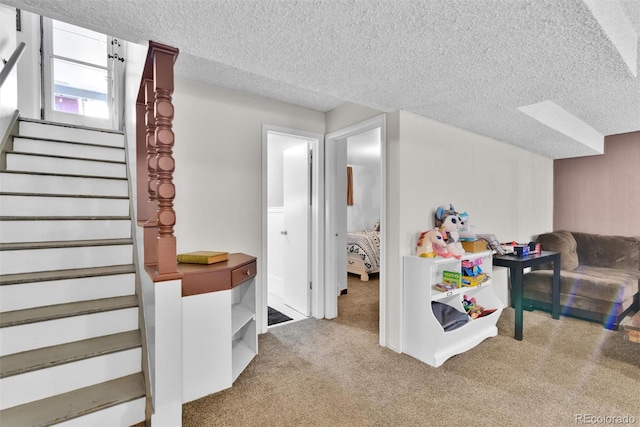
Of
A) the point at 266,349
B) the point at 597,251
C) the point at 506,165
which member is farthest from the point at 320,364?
the point at 597,251

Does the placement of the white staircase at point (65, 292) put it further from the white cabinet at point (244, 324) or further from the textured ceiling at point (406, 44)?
the textured ceiling at point (406, 44)

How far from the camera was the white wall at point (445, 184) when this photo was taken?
2543 mm

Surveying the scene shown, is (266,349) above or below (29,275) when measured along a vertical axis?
below

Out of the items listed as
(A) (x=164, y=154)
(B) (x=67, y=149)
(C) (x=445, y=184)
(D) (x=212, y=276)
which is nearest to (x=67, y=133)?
(B) (x=67, y=149)

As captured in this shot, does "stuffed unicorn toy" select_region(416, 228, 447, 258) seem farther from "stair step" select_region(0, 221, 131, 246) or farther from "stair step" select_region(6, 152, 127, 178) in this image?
"stair step" select_region(6, 152, 127, 178)

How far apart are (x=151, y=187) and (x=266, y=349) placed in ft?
5.27

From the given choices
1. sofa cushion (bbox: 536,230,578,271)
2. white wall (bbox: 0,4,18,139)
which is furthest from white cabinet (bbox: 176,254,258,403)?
sofa cushion (bbox: 536,230,578,271)

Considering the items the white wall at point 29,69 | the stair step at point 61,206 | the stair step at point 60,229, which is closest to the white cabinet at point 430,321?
the stair step at point 60,229

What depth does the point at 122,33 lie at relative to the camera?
146 cm

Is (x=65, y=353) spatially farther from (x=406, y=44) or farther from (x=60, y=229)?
(x=406, y=44)

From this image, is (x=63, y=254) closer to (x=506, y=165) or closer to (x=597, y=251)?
(x=506, y=165)

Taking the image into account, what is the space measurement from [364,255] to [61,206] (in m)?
3.90

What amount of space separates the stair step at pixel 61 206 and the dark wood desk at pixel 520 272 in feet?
11.0

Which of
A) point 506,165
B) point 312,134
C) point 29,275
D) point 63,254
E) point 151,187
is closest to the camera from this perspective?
point 151,187
